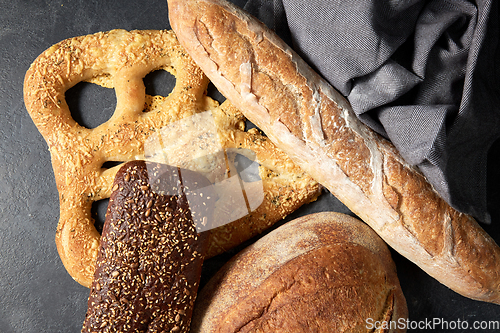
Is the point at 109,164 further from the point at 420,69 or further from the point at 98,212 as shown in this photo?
the point at 420,69

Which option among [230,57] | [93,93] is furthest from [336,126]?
[93,93]

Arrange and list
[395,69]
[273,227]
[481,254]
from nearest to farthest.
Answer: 1. [395,69]
2. [481,254]
3. [273,227]

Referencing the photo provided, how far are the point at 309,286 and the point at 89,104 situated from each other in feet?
3.77

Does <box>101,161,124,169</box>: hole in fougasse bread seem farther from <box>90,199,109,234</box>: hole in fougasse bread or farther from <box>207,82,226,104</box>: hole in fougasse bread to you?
<box>207,82,226,104</box>: hole in fougasse bread

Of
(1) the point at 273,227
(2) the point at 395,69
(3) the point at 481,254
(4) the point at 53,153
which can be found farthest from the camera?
(1) the point at 273,227

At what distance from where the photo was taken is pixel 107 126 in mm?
1261

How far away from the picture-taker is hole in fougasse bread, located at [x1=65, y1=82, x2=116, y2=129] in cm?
133

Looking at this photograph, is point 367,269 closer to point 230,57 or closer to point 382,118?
point 382,118

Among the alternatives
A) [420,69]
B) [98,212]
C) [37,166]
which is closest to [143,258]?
[98,212]

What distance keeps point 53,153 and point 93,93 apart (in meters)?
0.30

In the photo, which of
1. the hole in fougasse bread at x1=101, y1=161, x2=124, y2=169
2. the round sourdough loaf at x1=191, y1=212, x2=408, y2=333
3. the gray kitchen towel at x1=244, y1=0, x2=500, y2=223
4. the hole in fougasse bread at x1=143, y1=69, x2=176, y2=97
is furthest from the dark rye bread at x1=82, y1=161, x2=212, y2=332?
the gray kitchen towel at x1=244, y1=0, x2=500, y2=223

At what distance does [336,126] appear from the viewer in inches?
41.0

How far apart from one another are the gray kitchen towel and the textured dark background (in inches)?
16.5

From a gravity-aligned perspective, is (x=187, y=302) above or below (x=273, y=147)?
below
